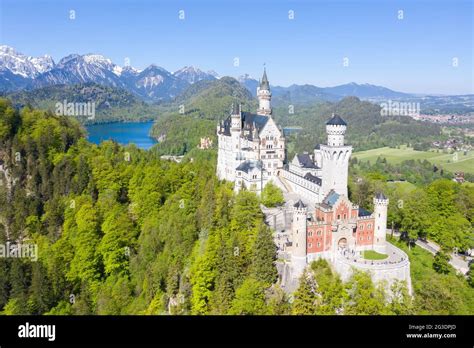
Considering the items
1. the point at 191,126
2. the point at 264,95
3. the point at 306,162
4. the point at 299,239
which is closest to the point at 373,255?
the point at 299,239

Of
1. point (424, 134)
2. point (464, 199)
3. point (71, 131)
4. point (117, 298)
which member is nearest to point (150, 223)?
point (117, 298)

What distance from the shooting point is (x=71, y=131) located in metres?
60.4

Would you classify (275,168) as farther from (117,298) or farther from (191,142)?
(191,142)

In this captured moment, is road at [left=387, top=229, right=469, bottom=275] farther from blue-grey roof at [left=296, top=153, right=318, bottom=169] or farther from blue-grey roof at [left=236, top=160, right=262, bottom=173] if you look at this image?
blue-grey roof at [left=236, top=160, right=262, bottom=173]

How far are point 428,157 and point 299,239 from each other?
307 ft

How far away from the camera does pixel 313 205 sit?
4172 centimetres

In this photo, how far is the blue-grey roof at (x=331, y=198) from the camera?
35.7 metres

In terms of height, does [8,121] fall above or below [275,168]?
above

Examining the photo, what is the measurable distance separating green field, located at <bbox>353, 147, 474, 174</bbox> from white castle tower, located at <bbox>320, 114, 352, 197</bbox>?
67.3m

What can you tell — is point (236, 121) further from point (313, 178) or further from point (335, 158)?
point (335, 158)

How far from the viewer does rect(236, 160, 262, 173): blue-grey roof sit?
47.8 meters

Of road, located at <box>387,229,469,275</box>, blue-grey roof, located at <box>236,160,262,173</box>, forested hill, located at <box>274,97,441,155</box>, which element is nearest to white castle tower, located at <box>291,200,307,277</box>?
blue-grey roof, located at <box>236,160,262,173</box>

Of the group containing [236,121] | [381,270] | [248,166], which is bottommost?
[381,270]
